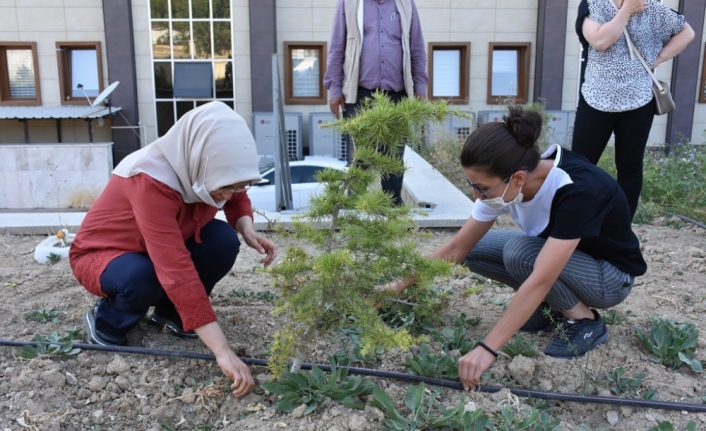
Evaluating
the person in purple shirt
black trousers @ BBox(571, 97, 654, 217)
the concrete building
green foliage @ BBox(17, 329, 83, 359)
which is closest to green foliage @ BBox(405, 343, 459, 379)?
green foliage @ BBox(17, 329, 83, 359)

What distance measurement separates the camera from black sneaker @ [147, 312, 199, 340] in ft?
8.64

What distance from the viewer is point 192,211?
2395 mm

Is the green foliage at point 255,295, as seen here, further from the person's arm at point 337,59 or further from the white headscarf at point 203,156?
the person's arm at point 337,59

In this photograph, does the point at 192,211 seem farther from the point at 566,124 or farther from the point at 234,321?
the point at 566,124

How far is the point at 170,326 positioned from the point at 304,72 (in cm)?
1069

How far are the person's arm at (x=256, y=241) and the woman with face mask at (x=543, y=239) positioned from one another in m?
0.62

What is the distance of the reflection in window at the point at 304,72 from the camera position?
12555mm

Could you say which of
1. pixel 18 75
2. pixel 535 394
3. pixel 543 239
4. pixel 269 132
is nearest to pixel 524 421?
pixel 535 394

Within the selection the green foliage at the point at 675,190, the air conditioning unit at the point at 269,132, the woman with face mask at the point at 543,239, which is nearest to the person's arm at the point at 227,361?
the woman with face mask at the point at 543,239

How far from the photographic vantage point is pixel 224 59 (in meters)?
12.4

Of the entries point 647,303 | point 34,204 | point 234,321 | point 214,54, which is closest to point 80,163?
point 34,204

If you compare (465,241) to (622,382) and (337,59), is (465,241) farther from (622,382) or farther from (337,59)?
(337,59)

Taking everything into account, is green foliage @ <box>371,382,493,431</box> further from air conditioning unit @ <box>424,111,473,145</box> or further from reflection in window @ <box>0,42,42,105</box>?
reflection in window @ <box>0,42,42,105</box>

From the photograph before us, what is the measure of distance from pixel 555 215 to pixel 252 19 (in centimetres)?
1098
